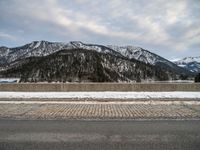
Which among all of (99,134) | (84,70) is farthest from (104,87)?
(84,70)

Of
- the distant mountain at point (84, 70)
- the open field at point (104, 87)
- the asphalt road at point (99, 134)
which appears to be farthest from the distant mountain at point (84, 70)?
the asphalt road at point (99, 134)

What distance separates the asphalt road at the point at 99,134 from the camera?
21.3 feet

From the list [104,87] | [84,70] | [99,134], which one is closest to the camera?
[99,134]

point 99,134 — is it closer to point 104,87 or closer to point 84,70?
point 104,87

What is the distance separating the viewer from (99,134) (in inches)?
300

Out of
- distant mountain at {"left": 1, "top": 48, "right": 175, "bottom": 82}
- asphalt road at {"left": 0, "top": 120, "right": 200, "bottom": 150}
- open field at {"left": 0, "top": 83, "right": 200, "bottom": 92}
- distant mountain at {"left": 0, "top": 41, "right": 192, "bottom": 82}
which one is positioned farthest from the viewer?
distant mountain at {"left": 0, "top": 41, "right": 192, "bottom": 82}

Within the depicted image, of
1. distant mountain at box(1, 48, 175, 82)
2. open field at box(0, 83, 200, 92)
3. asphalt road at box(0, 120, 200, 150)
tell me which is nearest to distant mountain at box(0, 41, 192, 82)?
distant mountain at box(1, 48, 175, 82)

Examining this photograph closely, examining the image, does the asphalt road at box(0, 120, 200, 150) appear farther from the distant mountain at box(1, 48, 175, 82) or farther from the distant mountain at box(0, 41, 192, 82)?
the distant mountain at box(1, 48, 175, 82)

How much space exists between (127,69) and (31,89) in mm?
151361

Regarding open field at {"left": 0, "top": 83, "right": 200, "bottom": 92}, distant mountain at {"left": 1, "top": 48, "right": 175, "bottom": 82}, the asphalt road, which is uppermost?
distant mountain at {"left": 1, "top": 48, "right": 175, "bottom": 82}

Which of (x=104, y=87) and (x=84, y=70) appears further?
(x=84, y=70)

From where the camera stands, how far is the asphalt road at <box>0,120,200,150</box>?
21.3ft

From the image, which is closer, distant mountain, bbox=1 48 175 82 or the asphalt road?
the asphalt road

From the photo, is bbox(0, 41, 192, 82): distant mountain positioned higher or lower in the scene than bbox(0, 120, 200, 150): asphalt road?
higher
